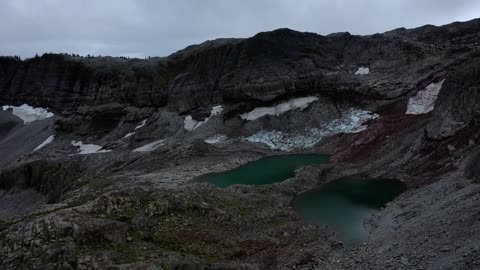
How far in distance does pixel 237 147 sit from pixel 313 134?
1127cm

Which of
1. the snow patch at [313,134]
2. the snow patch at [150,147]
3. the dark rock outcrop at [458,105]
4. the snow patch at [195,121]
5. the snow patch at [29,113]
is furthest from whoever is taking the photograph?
the snow patch at [29,113]

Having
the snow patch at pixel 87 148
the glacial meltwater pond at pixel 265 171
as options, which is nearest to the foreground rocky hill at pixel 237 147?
the snow patch at pixel 87 148

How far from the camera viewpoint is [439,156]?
42.0m

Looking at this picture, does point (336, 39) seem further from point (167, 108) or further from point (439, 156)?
point (439, 156)

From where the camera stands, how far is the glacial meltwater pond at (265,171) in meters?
51.0

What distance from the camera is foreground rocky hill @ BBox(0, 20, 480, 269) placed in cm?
2652

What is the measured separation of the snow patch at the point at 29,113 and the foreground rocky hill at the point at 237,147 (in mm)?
347

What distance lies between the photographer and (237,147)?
65.6 metres

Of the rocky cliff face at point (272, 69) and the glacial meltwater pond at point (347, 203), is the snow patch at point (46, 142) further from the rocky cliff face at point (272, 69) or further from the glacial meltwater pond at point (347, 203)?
the glacial meltwater pond at point (347, 203)

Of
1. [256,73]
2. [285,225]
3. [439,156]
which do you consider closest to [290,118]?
[256,73]

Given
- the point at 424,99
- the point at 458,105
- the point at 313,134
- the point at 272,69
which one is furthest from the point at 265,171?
the point at 272,69

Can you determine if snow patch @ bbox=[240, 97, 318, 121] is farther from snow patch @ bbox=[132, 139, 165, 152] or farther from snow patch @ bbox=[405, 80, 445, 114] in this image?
snow patch @ bbox=[405, 80, 445, 114]

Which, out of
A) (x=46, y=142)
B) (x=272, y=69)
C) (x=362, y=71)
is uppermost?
(x=272, y=69)

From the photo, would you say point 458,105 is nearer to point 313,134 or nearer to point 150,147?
point 313,134
